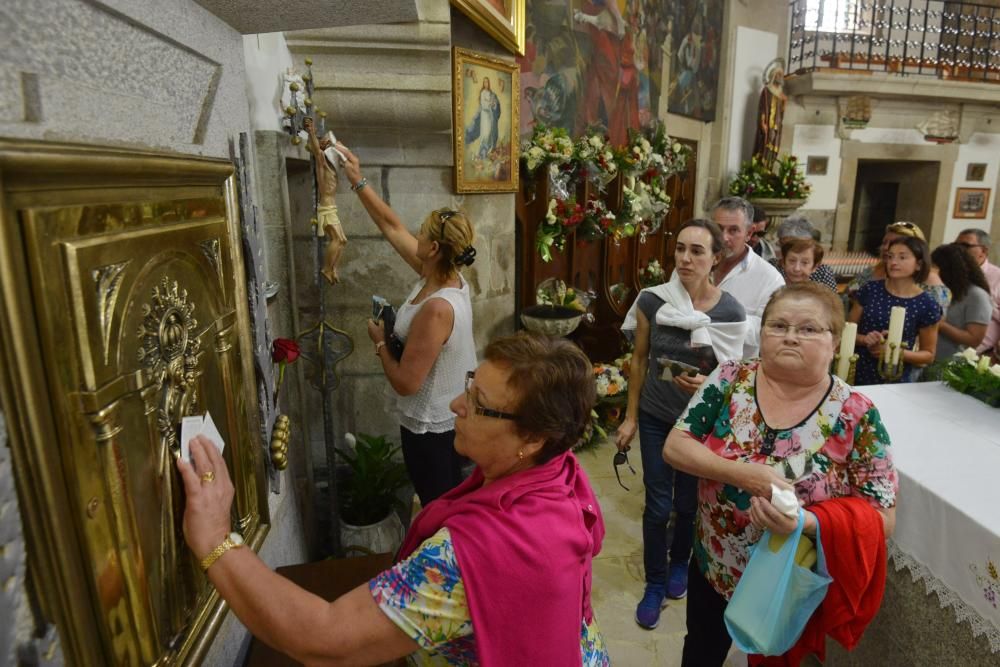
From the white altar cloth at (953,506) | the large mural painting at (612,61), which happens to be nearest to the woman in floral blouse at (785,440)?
the white altar cloth at (953,506)

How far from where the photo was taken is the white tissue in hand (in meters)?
1.48

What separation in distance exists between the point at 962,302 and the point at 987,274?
1.11 metres

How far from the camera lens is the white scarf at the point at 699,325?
239 cm

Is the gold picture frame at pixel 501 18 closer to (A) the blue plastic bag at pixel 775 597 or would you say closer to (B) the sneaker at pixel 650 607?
(A) the blue plastic bag at pixel 775 597

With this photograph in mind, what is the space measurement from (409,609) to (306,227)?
88.7 inches

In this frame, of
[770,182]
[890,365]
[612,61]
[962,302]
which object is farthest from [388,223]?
[770,182]

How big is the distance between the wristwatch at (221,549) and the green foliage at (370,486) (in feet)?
5.72

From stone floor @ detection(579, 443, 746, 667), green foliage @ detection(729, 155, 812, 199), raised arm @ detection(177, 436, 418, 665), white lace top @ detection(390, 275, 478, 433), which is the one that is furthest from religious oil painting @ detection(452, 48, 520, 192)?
green foliage @ detection(729, 155, 812, 199)

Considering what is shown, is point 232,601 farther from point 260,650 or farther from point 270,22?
point 270,22

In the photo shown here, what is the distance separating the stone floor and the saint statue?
630cm

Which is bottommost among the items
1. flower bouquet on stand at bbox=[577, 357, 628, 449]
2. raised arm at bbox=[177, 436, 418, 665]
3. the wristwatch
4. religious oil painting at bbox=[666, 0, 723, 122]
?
flower bouquet on stand at bbox=[577, 357, 628, 449]

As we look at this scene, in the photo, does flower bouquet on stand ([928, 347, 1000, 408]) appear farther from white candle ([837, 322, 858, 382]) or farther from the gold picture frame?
the gold picture frame

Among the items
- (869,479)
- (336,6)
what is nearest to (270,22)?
(336,6)

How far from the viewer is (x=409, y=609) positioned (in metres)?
0.99
